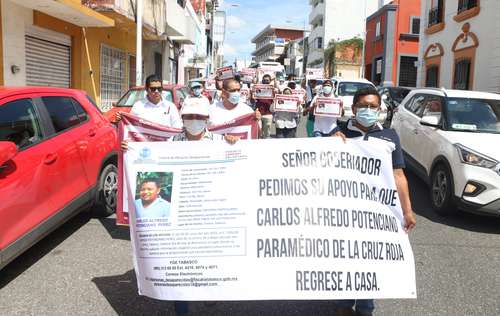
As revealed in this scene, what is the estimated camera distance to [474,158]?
6.37m

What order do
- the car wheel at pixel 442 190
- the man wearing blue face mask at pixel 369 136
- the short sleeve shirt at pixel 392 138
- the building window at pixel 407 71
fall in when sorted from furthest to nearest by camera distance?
1. the building window at pixel 407 71
2. the car wheel at pixel 442 190
3. the short sleeve shirt at pixel 392 138
4. the man wearing blue face mask at pixel 369 136

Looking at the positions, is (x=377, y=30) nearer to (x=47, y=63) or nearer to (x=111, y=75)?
(x=111, y=75)

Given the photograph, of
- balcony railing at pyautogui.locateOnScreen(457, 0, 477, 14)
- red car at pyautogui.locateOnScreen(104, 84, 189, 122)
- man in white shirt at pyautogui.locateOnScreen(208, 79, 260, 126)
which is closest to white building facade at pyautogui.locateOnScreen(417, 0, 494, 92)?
balcony railing at pyautogui.locateOnScreen(457, 0, 477, 14)

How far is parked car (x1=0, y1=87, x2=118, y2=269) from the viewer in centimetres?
419

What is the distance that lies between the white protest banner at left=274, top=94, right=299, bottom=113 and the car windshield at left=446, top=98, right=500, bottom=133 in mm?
3140

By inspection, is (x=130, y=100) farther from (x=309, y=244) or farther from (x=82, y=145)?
(x=309, y=244)

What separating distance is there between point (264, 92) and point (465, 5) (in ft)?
44.9

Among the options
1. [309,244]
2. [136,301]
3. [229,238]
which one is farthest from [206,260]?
[136,301]

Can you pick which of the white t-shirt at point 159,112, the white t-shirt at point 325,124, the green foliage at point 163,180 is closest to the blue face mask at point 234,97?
the white t-shirt at point 159,112

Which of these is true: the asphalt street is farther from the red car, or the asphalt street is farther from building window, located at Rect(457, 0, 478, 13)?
building window, located at Rect(457, 0, 478, 13)

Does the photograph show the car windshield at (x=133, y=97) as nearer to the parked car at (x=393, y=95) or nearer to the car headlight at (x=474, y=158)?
→ the car headlight at (x=474, y=158)

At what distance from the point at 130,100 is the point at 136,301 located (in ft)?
27.7

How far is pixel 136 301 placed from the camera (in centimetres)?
402

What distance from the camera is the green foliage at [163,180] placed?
3.35 meters
